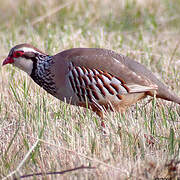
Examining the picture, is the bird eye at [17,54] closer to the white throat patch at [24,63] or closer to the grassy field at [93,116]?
the white throat patch at [24,63]

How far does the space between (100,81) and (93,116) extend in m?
0.35

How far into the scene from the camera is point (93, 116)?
4074 millimetres

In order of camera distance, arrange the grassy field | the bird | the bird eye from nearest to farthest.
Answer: the grassy field, the bird, the bird eye

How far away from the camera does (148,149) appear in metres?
3.35

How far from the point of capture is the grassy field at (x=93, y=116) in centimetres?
304

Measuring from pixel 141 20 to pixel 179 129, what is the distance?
15.0 ft

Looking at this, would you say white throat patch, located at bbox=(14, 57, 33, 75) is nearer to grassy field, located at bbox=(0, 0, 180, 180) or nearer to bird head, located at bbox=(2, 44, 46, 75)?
bird head, located at bbox=(2, 44, 46, 75)

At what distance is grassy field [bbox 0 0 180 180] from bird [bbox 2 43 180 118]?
132 millimetres

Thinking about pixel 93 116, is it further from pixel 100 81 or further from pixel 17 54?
pixel 17 54

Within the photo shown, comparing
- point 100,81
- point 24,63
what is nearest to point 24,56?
point 24,63

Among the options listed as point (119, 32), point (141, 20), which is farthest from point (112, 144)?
point (141, 20)

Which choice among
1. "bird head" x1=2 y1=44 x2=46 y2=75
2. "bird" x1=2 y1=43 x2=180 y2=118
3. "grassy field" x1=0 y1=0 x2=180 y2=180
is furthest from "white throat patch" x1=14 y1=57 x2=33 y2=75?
"bird" x1=2 y1=43 x2=180 y2=118

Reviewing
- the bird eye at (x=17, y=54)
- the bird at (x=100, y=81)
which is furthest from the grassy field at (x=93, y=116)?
the bird eye at (x=17, y=54)

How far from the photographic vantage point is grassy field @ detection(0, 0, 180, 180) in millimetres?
3039
